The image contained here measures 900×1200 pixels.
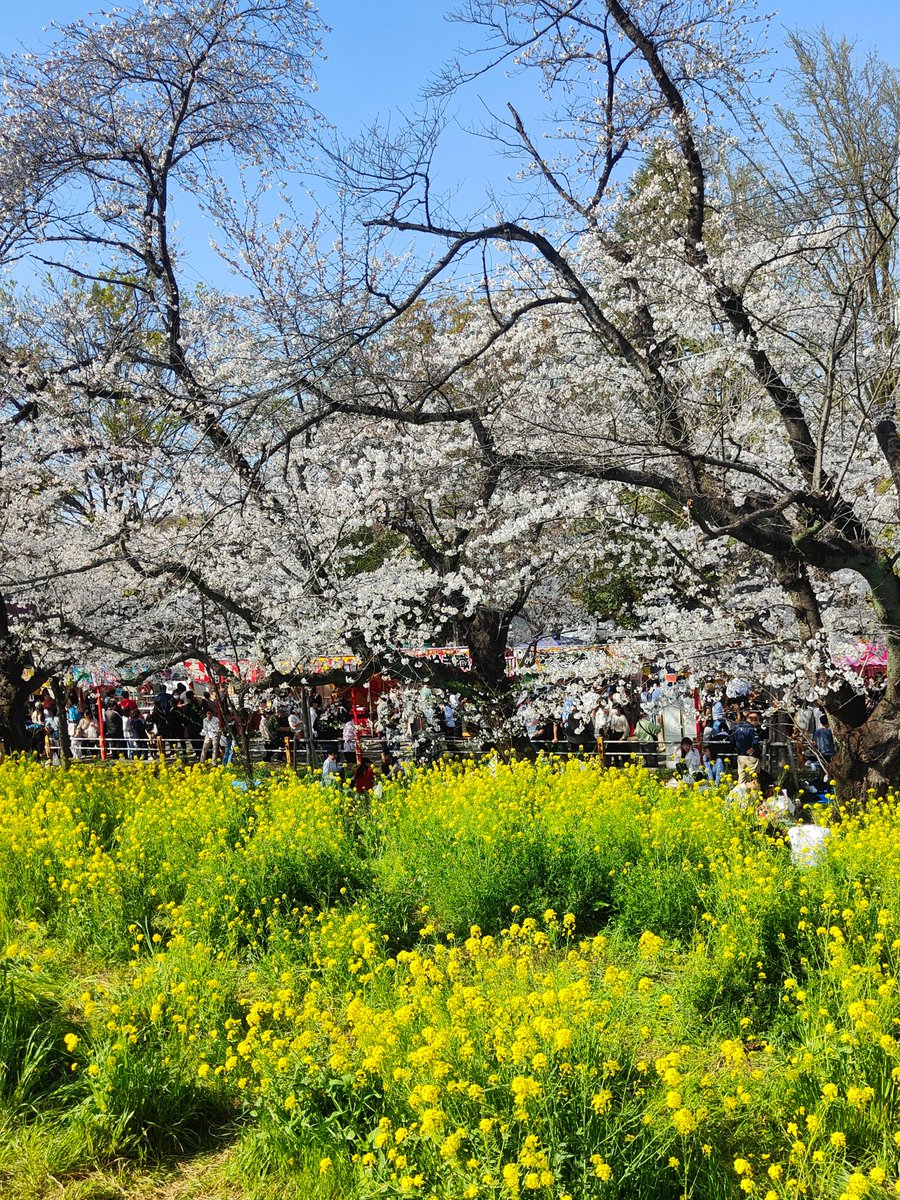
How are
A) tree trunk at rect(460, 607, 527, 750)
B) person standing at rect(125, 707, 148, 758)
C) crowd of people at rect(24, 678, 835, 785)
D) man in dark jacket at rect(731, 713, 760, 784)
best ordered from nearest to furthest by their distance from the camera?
tree trunk at rect(460, 607, 527, 750) → crowd of people at rect(24, 678, 835, 785) → man in dark jacket at rect(731, 713, 760, 784) → person standing at rect(125, 707, 148, 758)

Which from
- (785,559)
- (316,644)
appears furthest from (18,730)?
(785,559)

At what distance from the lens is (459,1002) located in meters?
3.41

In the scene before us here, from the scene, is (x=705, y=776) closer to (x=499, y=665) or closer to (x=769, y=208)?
(x=499, y=665)

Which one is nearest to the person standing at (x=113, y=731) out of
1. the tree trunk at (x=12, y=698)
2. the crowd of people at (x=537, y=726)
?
the crowd of people at (x=537, y=726)

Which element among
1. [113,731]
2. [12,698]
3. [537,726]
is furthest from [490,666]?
[113,731]

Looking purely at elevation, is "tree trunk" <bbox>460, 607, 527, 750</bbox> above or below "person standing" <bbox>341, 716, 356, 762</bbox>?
above

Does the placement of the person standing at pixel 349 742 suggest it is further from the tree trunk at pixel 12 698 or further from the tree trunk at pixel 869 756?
the tree trunk at pixel 869 756

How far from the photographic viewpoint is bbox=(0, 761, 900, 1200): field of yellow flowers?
9.47 feet

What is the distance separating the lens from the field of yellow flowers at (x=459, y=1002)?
114 inches

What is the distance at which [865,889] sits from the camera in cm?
480

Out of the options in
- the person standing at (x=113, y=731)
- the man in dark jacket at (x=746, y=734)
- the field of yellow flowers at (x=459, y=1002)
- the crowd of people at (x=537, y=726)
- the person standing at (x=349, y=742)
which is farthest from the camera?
the person standing at (x=113, y=731)

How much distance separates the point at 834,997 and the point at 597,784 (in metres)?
3.91

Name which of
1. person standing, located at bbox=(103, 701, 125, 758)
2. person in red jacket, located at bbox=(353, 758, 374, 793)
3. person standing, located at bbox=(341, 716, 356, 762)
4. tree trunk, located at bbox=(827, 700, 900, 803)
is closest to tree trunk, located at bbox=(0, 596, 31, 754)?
person standing, located at bbox=(341, 716, 356, 762)

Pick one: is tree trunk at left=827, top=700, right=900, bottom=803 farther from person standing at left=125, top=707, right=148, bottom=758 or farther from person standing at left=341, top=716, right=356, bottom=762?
person standing at left=125, top=707, right=148, bottom=758
